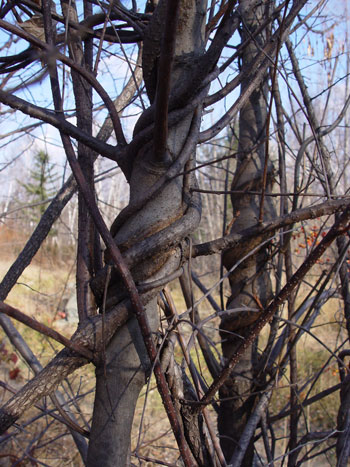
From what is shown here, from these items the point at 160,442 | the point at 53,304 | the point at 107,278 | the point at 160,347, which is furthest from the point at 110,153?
the point at 53,304

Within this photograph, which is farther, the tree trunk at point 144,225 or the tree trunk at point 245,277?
the tree trunk at point 245,277

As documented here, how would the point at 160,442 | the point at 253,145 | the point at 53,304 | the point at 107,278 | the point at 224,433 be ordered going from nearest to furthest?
1. the point at 107,278
2. the point at 224,433
3. the point at 253,145
4. the point at 160,442
5. the point at 53,304

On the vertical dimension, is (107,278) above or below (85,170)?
below

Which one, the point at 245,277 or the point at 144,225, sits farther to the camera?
the point at 245,277

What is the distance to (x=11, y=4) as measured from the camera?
1182 mm

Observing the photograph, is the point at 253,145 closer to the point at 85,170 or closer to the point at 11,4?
the point at 85,170

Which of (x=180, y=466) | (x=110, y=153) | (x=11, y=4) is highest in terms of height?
(x=11, y=4)

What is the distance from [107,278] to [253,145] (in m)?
1.01

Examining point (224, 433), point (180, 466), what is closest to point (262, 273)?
point (224, 433)

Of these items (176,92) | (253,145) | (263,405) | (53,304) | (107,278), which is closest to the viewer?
(107,278)

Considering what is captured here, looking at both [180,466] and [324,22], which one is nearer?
[180,466]

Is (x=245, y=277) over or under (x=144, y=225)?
over

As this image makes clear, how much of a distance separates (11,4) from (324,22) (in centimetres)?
149

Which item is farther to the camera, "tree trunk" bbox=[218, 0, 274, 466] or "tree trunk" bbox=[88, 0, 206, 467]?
"tree trunk" bbox=[218, 0, 274, 466]
